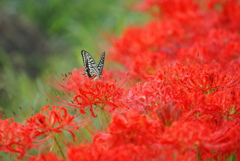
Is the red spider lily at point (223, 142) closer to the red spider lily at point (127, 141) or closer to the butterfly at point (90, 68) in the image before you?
the red spider lily at point (127, 141)

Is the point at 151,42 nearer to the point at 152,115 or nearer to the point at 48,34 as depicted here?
the point at 152,115

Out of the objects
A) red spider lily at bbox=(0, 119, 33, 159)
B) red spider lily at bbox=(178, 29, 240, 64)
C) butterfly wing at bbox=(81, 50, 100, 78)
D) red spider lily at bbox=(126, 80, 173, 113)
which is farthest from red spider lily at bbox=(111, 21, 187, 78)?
red spider lily at bbox=(0, 119, 33, 159)

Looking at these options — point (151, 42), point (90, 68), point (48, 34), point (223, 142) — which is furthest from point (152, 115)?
point (48, 34)

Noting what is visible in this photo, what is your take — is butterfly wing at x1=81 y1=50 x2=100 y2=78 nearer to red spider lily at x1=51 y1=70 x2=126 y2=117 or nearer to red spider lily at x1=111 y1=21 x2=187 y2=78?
red spider lily at x1=51 y1=70 x2=126 y2=117

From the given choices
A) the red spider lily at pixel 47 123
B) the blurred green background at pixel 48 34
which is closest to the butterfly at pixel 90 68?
the red spider lily at pixel 47 123

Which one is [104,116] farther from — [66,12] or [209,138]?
[66,12]

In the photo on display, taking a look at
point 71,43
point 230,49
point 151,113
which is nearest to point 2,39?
point 71,43
